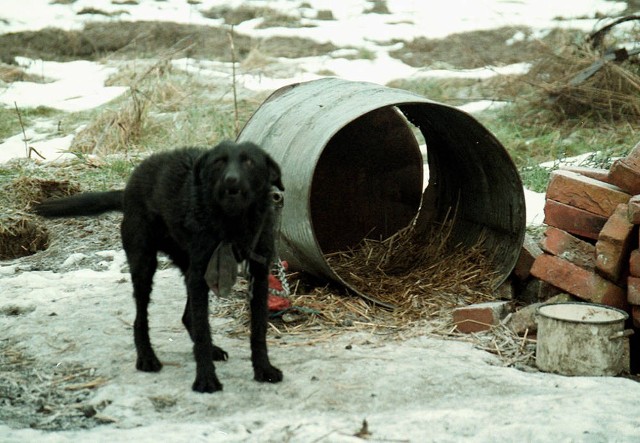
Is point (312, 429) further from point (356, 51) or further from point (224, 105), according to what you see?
point (356, 51)

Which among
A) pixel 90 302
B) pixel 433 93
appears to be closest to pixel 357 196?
pixel 90 302

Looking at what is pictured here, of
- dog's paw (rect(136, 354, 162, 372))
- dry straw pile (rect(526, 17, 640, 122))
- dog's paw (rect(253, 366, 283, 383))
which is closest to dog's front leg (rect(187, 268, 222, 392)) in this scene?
dog's paw (rect(253, 366, 283, 383))

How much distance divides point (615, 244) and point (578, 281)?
33 cm

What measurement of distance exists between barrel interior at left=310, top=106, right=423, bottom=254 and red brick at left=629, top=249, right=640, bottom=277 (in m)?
2.16

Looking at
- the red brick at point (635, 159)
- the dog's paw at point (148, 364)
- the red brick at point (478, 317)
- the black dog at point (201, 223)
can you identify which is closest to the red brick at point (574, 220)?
the red brick at point (635, 159)

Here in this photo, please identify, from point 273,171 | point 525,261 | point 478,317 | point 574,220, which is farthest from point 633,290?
point 273,171

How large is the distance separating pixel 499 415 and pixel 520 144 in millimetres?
5994

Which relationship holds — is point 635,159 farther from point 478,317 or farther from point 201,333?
point 201,333

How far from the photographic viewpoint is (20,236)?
21.4 feet

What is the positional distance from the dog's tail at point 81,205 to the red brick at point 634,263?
104 inches

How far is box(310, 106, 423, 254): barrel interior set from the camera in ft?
19.4

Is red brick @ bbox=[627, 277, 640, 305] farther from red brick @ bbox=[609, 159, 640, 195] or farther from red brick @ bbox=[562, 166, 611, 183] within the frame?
red brick @ bbox=[562, 166, 611, 183]

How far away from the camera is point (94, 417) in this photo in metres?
3.22

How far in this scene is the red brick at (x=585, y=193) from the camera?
436cm
